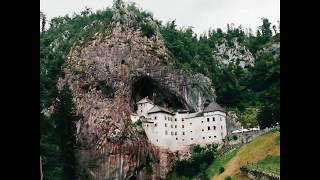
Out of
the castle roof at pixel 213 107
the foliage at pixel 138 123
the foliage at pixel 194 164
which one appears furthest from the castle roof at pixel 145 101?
the foliage at pixel 194 164

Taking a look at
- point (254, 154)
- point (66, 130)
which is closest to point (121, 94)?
point (66, 130)

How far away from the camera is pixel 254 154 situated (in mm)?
49094

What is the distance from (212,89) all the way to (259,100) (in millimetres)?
5271

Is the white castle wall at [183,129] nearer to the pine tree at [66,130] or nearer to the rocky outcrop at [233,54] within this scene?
the pine tree at [66,130]

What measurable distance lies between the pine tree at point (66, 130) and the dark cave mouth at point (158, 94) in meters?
8.28

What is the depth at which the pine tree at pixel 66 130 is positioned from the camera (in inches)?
2021

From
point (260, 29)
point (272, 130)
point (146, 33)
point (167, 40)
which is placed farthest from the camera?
point (260, 29)

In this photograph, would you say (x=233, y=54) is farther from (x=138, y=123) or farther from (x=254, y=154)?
(x=254, y=154)

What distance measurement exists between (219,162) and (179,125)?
28.4ft

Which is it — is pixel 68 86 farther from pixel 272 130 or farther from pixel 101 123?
pixel 272 130

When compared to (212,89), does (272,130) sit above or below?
below
